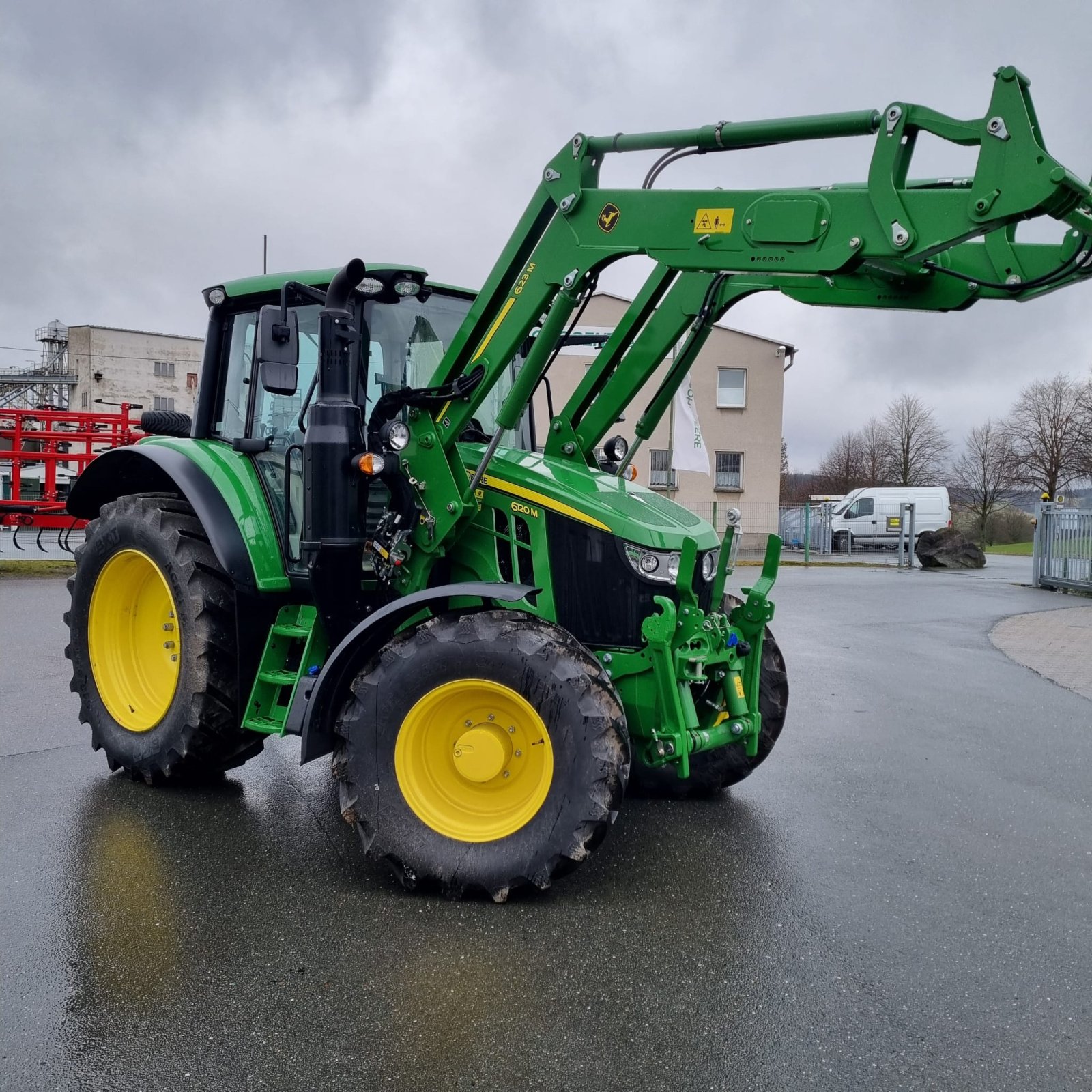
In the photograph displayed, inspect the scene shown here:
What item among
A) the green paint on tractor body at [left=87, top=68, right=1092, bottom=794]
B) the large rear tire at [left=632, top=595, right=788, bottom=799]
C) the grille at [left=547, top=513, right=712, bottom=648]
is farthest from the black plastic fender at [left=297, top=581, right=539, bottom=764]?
the large rear tire at [left=632, top=595, right=788, bottom=799]

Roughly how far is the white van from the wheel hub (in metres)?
31.8

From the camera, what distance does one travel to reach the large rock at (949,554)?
24109 mm

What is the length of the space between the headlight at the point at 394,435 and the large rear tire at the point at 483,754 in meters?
0.80

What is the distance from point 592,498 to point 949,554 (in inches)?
877

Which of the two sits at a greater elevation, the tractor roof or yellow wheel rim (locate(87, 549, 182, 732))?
the tractor roof

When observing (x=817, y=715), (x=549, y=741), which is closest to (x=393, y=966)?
(x=549, y=741)

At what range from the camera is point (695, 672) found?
3.93 m

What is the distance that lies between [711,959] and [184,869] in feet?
6.86

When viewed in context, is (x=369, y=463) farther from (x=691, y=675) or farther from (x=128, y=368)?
(x=128, y=368)

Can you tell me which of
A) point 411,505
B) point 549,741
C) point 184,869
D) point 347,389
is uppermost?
point 347,389

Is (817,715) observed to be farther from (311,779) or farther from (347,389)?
(347,389)

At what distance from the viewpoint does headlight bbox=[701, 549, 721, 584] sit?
14.8 feet

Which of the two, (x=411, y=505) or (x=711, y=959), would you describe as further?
(x=411, y=505)

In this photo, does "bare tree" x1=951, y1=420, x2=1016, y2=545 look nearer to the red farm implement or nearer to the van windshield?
the van windshield
